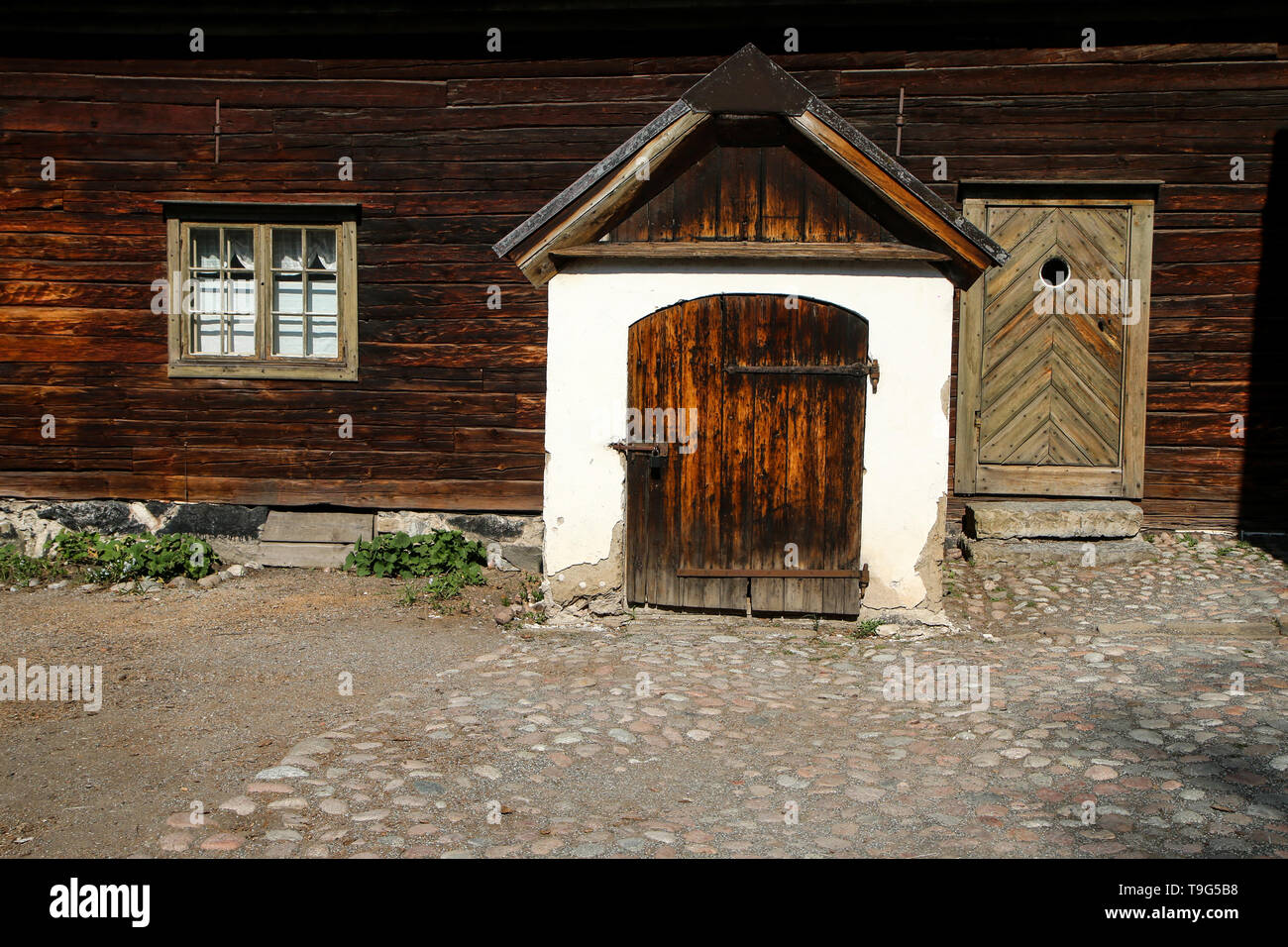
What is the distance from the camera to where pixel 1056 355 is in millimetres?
9234

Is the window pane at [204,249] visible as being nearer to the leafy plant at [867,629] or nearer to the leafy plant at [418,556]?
the leafy plant at [418,556]

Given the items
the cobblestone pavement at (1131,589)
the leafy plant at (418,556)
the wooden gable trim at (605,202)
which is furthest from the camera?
the leafy plant at (418,556)

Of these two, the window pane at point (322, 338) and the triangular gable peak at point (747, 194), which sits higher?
the triangular gable peak at point (747, 194)

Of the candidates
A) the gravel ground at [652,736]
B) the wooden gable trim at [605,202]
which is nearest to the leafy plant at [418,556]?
the gravel ground at [652,736]

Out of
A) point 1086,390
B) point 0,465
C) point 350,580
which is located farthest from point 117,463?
point 1086,390

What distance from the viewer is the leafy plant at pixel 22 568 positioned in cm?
909

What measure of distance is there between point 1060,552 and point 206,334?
24.4ft

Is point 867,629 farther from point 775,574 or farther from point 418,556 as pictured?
point 418,556

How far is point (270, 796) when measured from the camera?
14.7 feet

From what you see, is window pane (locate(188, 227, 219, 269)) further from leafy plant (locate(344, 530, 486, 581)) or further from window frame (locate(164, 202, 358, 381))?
leafy plant (locate(344, 530, 486, 581))

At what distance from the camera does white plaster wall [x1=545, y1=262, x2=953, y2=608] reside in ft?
23.4

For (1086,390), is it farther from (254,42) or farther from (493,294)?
(254,42)

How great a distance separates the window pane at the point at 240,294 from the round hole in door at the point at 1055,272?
676cm

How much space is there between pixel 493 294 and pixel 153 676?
4.31 meters
